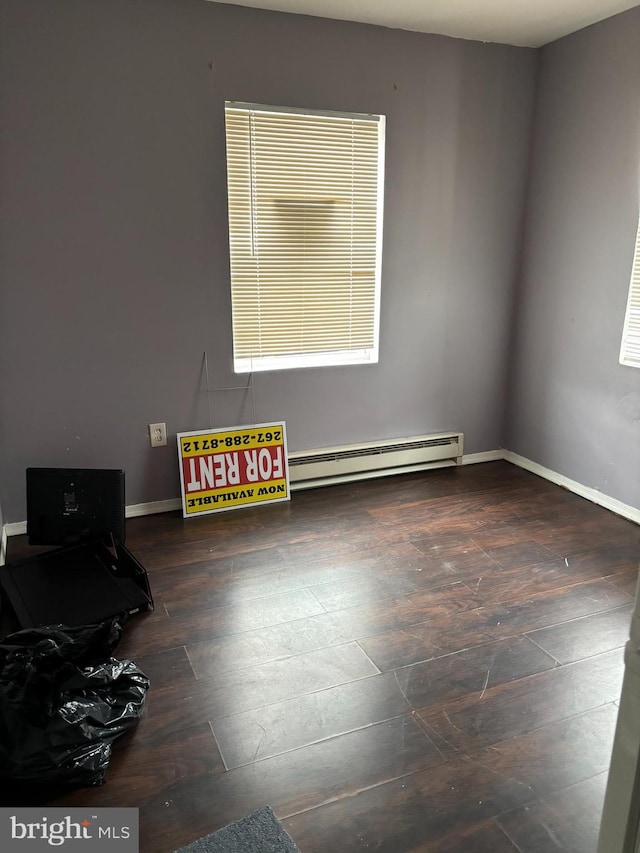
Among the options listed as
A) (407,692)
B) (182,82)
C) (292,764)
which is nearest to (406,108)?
(182,82)

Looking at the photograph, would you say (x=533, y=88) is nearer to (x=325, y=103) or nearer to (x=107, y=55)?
(x=325, y=103)

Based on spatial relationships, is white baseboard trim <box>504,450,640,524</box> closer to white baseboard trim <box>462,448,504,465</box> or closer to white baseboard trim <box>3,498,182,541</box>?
white baseboard trim <box>462,448,504,465</box>

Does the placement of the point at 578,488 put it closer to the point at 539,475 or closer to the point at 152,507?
the point at 539,475

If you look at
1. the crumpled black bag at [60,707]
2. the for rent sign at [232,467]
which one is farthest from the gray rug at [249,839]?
the for rent sign at [232,467]

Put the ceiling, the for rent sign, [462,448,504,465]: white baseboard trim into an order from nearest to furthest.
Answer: the ceiling → the for rent sign → [462,448,504,465]: white baseboard trim

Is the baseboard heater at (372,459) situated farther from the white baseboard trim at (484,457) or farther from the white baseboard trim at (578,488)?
the white baseboard trim at (578,488)

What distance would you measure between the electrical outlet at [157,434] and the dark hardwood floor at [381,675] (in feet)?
1.32

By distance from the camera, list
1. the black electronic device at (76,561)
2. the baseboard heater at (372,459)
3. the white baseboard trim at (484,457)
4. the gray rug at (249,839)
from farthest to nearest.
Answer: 1. the white baseboard trim at (484,457)
2. the baseboard heater at (372,459)
3. the black electronic device at (76,561)
4. the gray rug at (249,839)

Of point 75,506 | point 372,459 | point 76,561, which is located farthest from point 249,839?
point 372,459

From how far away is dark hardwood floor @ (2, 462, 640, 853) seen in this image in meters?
1.54

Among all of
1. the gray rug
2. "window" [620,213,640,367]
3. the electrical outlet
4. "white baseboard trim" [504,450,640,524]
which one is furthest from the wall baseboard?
the gray rug

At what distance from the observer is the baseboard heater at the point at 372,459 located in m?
3.47

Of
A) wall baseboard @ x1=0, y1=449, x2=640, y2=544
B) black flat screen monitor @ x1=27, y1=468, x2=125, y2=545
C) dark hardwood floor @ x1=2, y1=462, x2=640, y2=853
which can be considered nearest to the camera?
dark hardwood floor @ x1=2, y1=462, x2=640, y2=853

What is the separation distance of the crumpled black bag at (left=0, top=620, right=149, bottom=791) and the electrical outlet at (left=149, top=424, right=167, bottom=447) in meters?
1.31
